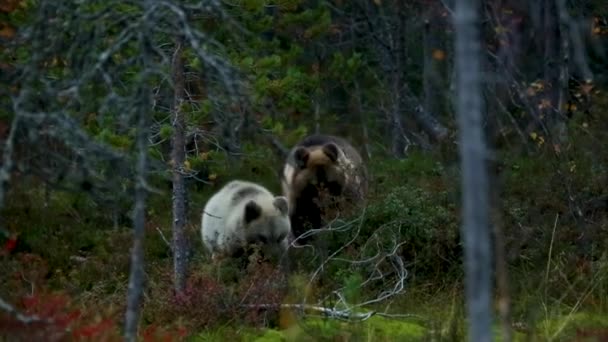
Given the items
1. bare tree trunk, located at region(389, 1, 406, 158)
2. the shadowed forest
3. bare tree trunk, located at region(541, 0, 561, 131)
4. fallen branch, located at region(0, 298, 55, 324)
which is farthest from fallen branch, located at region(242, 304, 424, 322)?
bare tree trunk, located at region(389, 1, 406, 158)

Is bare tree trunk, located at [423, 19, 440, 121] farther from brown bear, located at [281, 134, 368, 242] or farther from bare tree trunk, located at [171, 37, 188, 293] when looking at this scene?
bare tree trunk, located at [171, 37, 188, 293]

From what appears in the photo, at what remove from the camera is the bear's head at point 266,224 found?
44.7 ft

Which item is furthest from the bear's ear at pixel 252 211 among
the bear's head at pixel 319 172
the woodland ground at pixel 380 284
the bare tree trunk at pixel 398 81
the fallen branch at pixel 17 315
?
the bare tree trunk at pixel 398 81

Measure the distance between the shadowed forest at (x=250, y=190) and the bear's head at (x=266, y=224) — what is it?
2.4 inches

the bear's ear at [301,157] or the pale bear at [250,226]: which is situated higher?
the bear's ear at [301,157]

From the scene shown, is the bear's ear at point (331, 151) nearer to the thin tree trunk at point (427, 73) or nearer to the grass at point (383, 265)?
the grass at point (383, 265)

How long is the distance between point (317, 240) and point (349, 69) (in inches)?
276

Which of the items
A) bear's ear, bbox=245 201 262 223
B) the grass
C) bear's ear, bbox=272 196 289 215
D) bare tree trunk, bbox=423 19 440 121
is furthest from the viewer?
bare tree trunk, bbox=423 19 440 121

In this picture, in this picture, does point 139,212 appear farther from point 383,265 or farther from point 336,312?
point 383,265

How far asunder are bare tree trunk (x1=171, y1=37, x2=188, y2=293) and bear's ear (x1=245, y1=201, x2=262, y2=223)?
4.62 ft

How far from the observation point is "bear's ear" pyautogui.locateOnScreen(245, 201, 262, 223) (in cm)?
1350

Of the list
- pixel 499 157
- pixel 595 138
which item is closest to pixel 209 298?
pixel 499 157

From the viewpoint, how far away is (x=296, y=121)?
79.4ft

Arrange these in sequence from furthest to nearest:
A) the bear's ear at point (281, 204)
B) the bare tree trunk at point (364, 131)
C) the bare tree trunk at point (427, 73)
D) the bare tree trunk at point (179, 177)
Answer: the bare tree trunk at point (427, 73) < the bare tree trunk at point (364, 131) < the bear's ear at point (281, 204) < the bare tree trunk at point (179, 177)
